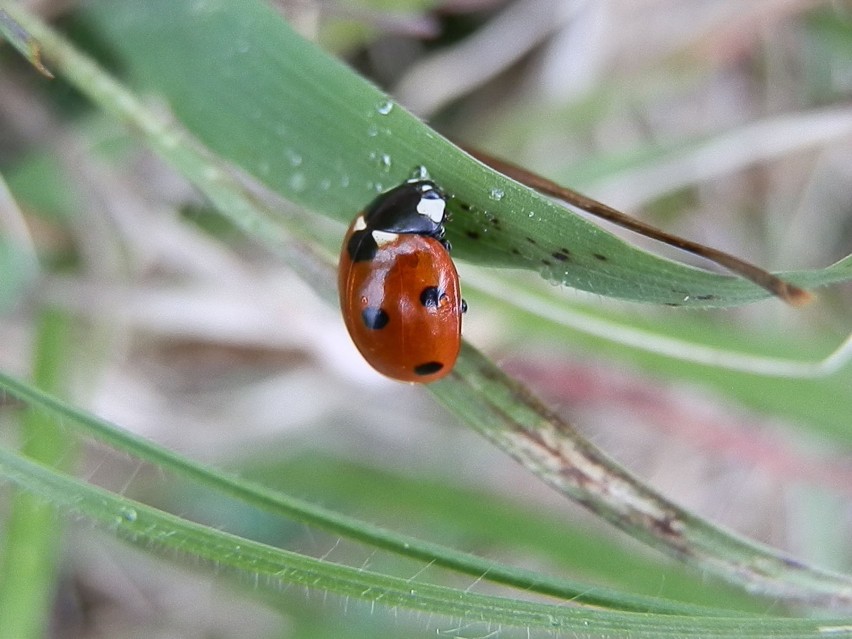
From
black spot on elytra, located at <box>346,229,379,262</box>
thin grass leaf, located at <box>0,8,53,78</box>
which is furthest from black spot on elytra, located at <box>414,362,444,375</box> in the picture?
thin grass leaf, located at <box>0,8,53,78</box>

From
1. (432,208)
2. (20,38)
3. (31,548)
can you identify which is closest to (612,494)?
(432,208)

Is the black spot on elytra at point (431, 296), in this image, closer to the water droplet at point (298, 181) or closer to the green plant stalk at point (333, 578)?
the water droplet at point (298, 181)

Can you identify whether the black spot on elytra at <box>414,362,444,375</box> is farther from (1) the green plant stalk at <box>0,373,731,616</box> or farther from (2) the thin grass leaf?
(2) the thin grass leaf

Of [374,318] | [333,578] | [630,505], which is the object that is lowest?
[333,578]

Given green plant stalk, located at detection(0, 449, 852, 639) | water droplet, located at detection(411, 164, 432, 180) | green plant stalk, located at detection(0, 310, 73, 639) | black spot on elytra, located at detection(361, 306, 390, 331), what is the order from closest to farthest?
green plant stalk, located at detection(0, 449, 852, 639)
water droplet, located at detection(411, 164, 432, 180)
black spot on elytra, located at detection(361, 306, 390, 331)
green plant stalk, located at detection(0, 310, 73, 639)

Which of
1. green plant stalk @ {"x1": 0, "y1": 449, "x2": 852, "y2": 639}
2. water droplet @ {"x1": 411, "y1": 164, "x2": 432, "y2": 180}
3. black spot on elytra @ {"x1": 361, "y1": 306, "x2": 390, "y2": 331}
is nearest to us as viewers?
green plant stalk @ {"x1": 0, "y1": 449, "x2": 852, "y2": 639}

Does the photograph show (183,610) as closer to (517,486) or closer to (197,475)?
(517,486)

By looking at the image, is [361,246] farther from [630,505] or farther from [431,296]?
[630,505]
